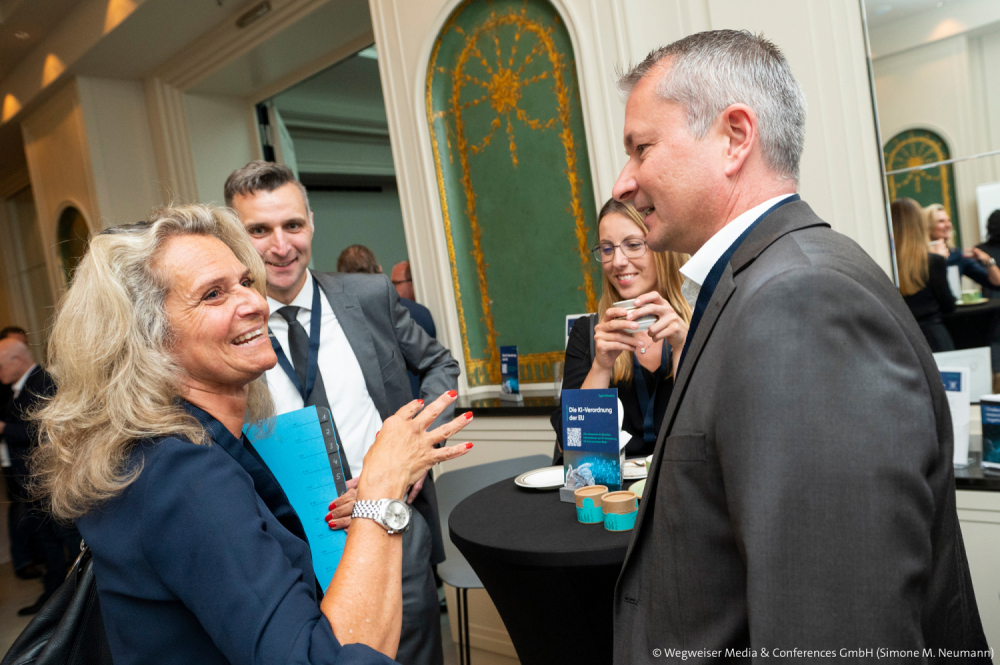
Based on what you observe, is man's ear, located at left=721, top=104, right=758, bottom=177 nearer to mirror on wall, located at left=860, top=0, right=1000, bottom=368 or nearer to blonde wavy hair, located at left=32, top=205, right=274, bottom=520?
blonde wavy hair, located at left=32, top=205, right=274, bottom=520

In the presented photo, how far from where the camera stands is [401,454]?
1.22 meters

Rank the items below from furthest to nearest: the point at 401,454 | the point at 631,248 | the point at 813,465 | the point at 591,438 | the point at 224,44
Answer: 1. the point at 224,44
2. the point at 631,248
3. the point at 591,438
4. the point at 401,454
5. the point at 813,465

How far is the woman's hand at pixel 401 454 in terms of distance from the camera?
1.16m

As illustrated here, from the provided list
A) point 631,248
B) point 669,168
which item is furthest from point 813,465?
point 631,248

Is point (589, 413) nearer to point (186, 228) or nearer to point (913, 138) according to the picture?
point (186, 228)

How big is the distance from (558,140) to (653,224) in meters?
2.53

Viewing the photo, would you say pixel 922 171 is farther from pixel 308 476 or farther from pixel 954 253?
pixel 308 476

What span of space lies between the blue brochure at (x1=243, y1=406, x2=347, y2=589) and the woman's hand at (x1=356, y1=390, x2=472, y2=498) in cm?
29

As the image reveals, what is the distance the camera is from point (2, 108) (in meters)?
7.32

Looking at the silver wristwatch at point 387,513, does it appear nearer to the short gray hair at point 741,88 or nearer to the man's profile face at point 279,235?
the short gray hair at point 741,88

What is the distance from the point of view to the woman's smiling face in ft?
7.87

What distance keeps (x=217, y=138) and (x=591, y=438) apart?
5.83 meters

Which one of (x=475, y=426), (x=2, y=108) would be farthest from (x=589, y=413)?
(x=2, y=108)

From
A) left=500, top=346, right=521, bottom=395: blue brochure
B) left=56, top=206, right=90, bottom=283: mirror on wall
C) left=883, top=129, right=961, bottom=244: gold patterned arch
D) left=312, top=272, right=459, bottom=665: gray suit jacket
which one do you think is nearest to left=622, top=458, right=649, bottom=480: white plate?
left=312, top=272, right=459, bottom=665: gray suit jacket
